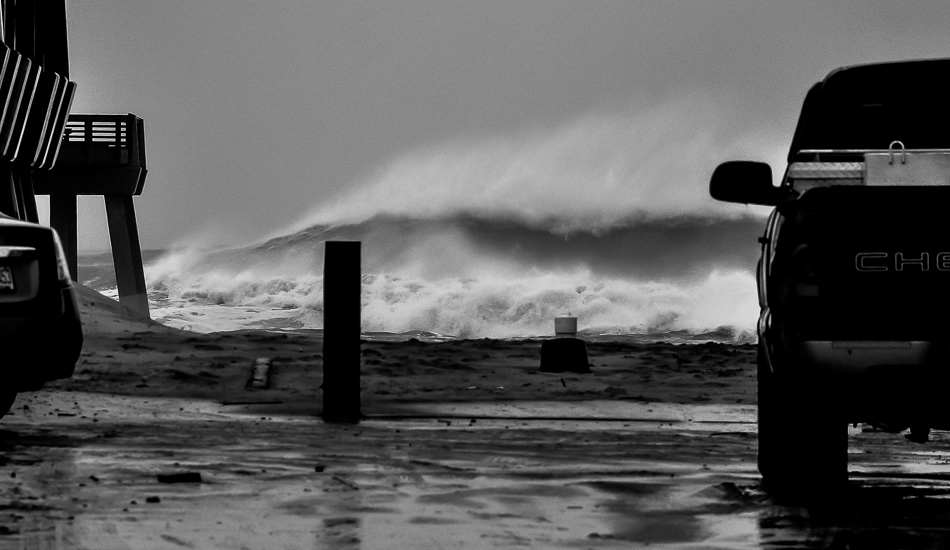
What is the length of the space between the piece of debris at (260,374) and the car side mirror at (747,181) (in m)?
8.88

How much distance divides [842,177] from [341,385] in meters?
5.57

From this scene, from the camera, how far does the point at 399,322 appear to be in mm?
62625

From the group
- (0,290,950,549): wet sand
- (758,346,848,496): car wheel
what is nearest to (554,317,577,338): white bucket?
(0,290,950,549): wet sand

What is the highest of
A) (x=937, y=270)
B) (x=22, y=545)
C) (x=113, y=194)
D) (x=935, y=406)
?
(x=113, y=194)

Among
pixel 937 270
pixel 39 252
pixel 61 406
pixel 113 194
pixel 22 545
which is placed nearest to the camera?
pixel 22 545

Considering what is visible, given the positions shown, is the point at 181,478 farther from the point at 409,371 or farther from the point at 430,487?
the point at 409,371

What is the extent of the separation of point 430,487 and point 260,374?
29.9 ft

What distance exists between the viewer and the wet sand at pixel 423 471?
20.1 ft

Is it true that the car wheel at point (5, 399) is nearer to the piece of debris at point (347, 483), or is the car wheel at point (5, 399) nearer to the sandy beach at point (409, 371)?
the piece of debris at point (347, 483)

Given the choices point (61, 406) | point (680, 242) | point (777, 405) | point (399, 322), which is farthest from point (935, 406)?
point (680, 242)

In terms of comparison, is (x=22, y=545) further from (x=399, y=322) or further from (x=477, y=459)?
(x=399, y=322)

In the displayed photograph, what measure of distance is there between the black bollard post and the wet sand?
25cm

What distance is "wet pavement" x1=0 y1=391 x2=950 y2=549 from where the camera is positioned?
238 inches

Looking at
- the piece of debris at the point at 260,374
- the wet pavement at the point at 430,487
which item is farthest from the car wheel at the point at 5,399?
the piece of debris at the point at 260,374
